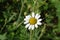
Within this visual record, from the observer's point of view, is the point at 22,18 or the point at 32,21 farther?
the point at 22,18

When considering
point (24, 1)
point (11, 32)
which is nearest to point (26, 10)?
point (24, 1)

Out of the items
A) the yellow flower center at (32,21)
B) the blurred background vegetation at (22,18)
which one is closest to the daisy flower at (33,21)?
the yellow flower center at (32,21)

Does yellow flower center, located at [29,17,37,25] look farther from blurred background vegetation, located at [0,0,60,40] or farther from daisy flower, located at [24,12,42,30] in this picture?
blurred background vegetation, located at [0,0,60,40]

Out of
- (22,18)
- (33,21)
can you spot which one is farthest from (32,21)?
(22,18)

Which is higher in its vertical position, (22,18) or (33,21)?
(22,18)

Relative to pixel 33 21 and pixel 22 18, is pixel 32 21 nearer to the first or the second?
pixel 33 21

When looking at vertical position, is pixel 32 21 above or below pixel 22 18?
below

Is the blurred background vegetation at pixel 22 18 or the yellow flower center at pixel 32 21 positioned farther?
the blurred background vegetation at pixel 22 18

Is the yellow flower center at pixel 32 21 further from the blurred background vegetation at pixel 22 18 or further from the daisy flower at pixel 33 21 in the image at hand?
the blurred background vegetation at pixel 22 18

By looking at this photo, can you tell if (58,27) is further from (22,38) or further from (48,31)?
(22,38)

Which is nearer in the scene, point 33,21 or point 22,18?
point 33,21
